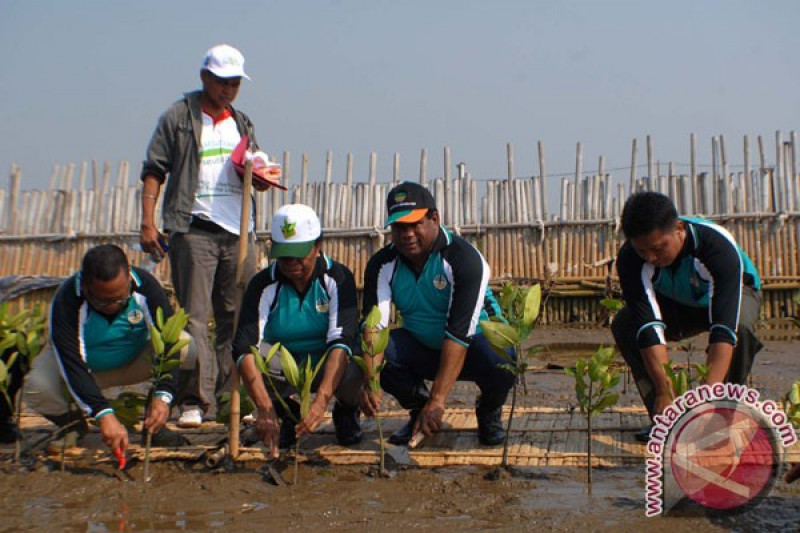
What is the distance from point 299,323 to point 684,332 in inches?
81.6

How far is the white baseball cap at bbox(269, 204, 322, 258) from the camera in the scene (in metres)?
4.51

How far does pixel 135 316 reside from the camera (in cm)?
477

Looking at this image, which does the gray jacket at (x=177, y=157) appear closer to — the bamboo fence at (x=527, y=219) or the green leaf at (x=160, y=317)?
the green leaf at (x=160, y=317)

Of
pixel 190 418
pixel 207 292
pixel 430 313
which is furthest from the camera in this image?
pixel 207 292

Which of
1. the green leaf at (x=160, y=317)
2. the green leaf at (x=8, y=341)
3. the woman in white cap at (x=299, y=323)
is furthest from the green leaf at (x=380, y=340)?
the green leaf at (x=8, y=341)

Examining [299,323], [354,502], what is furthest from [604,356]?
[299,323]

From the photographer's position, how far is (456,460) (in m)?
4.50

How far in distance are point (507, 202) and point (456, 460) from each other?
8718 mm

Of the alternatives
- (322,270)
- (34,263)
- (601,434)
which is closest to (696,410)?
(601,434)

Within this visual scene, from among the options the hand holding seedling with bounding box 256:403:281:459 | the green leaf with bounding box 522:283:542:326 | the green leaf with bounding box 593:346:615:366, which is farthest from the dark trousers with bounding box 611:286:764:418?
the hand holding seedling with bounding box 256:403:281:459

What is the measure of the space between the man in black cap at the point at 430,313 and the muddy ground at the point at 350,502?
1.36ft

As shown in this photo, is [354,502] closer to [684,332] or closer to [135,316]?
[135,316]

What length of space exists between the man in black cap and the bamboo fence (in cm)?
720

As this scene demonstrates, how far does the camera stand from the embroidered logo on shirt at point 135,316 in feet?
15.6
